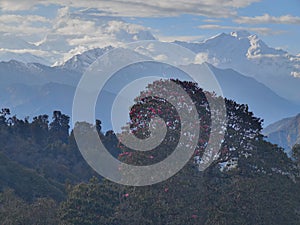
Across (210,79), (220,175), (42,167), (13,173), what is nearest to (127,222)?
(220,175)

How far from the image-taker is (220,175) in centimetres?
Answer: 2120

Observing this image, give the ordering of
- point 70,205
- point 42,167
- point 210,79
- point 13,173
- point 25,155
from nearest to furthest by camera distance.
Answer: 1. point 70,205
2. point 210,79
3. point 13,173
4. point 42,167
5. point 25,155

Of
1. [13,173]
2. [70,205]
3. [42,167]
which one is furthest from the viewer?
[42,167]

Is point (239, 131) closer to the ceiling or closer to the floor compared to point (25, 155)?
closer to the floor

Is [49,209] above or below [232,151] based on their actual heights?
below

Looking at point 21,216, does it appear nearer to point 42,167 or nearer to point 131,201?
point 131,201

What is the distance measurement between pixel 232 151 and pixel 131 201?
423cm

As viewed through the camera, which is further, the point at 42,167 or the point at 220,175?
the point at 42,167

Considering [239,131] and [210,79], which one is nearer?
[239,131]

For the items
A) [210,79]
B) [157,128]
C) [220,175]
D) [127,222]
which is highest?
[210,79]

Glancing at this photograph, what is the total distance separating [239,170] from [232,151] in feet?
3.13

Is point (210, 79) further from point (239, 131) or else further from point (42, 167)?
point (42, 167)

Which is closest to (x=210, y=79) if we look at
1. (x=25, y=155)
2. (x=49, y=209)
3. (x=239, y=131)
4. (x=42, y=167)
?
(x=239, y=131)

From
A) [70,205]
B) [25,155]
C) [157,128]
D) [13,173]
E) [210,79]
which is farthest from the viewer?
[25,155]
